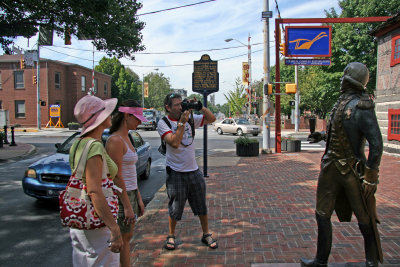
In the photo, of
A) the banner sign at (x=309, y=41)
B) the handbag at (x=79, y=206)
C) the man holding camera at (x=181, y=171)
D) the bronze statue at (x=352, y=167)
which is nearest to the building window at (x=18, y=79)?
the banner sign at (x=309, y=41)

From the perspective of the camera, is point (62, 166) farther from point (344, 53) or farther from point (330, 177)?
point (344, 53)

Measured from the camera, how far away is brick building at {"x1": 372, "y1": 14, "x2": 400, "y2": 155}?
1183cm

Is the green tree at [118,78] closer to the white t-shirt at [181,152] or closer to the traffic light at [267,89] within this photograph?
the traffic light at [267,89]

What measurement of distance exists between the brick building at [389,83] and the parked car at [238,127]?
39.2ft

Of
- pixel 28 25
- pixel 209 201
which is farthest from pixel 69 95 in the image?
pixel 209 201

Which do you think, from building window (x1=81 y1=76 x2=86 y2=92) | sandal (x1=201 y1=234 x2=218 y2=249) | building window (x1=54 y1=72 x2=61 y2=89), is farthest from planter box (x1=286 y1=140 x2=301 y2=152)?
building window (x1=81 y1=76 x2=86 y2=92)

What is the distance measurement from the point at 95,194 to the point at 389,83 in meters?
13.6

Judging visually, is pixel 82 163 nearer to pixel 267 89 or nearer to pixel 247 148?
pixel 247 148

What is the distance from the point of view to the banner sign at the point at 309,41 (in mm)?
12180

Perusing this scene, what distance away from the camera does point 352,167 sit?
2854 mm

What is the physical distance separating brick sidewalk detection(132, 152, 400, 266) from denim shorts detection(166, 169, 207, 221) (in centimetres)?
47

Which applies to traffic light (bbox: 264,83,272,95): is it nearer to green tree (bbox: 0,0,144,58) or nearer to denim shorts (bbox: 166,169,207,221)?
green tree (bbox: 0,0,144,58)

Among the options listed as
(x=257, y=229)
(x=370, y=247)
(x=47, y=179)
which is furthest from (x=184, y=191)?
(x=47, y=179)

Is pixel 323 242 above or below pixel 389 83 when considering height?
below
